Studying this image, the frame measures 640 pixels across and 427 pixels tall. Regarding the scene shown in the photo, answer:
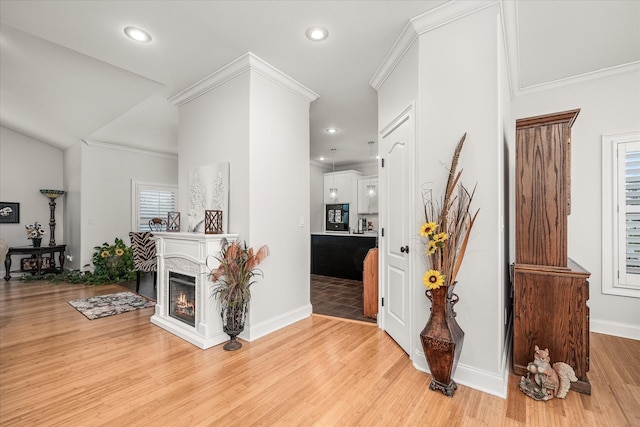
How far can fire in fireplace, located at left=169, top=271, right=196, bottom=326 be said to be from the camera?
2979 mm

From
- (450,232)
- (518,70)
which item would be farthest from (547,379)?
(518,70)

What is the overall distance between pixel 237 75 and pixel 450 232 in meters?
2.62

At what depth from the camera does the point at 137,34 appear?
102 inches

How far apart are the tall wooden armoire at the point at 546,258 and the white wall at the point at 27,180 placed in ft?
28.3

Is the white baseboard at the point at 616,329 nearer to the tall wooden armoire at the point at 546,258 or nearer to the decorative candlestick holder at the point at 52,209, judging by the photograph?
the tall wooden armoire at the point at 546,258

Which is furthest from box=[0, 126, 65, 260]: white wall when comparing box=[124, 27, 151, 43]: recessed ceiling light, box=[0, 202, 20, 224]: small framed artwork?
box=[124, 27, 151, 43]: recessed ceiling light

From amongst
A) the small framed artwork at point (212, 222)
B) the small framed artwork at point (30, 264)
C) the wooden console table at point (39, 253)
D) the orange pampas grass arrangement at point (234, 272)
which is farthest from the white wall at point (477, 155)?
the small framed artwork at point (30, 264)

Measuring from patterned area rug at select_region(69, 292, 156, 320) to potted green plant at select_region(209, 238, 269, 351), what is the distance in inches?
79.7

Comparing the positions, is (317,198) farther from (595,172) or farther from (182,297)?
(595,172)

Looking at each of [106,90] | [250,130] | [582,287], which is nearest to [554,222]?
[582,287]

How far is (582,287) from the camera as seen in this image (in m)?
2.09

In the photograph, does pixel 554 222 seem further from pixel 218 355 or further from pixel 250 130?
pixel 218 355

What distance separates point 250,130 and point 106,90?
2457 millimetres

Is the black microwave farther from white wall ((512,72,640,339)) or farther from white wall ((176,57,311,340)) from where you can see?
white wall ((512,72,640,339))
